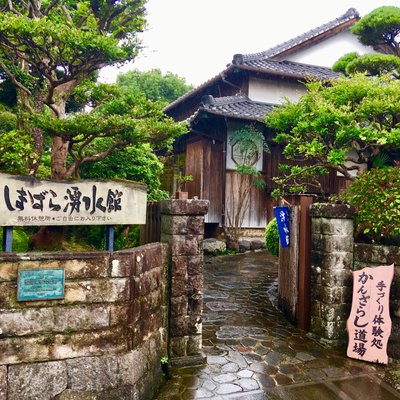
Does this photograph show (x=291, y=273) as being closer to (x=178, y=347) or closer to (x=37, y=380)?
Result: (x=178, y=347)

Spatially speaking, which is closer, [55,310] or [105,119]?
[55,310]

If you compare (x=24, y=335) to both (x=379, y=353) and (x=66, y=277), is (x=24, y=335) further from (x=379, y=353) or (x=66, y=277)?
(x=379, y=353)

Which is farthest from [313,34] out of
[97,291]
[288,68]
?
[97,291]

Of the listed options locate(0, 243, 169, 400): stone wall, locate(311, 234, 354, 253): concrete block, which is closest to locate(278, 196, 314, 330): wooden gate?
locate(311, 234, 354, 253): concrete block

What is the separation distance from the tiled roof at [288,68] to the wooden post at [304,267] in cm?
921

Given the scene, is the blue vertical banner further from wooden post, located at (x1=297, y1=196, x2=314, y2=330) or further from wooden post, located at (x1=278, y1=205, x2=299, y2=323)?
wooden post, located at (x1=297, y1=196, x2=314, y2=330)

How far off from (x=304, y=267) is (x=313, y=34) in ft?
48.9

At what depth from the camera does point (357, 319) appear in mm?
5609

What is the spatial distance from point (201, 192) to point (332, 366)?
9.63 metres

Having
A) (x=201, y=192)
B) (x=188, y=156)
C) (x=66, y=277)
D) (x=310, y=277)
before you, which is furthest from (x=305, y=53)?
(x=66, y=277)

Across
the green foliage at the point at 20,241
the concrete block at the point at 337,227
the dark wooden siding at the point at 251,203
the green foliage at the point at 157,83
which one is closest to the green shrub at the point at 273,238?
the concrete block at the point at 337,227

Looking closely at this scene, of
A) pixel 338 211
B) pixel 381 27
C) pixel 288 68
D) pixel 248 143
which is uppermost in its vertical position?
pixel 288 68

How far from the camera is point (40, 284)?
3.70 meters

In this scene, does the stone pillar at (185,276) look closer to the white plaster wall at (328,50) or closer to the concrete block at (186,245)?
the concrete block at (186,245)
